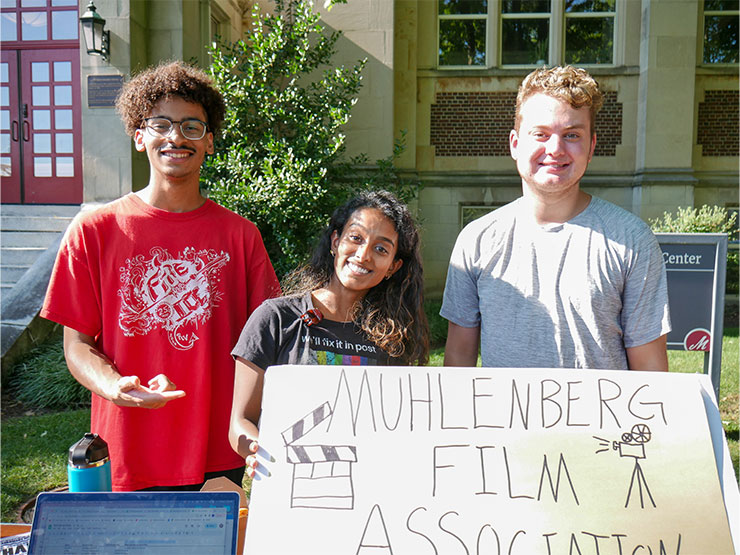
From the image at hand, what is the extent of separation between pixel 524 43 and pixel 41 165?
27.6ft

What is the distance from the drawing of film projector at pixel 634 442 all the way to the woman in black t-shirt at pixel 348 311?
0.74m

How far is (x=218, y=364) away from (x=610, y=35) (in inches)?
431

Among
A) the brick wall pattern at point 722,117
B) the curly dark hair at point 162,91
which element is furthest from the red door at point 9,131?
the brick wall pattern at point 722,117

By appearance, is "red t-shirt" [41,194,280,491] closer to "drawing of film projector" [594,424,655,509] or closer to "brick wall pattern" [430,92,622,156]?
"drawing of film projector" [594,424,655,509]

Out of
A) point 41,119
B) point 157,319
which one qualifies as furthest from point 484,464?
point 41,119

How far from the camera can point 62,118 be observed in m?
8.44

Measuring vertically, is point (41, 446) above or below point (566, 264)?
below

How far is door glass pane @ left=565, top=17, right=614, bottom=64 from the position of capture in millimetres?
10688

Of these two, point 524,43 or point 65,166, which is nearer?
point 65,166

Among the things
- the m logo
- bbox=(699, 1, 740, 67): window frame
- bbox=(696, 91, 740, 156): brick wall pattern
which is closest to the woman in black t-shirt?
the m logo

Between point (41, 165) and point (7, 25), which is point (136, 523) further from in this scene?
point (7, 25)

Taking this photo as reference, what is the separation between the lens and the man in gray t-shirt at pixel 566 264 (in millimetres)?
1785

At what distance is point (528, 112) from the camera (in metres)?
1.84

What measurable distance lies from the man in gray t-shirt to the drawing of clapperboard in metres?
0.72
